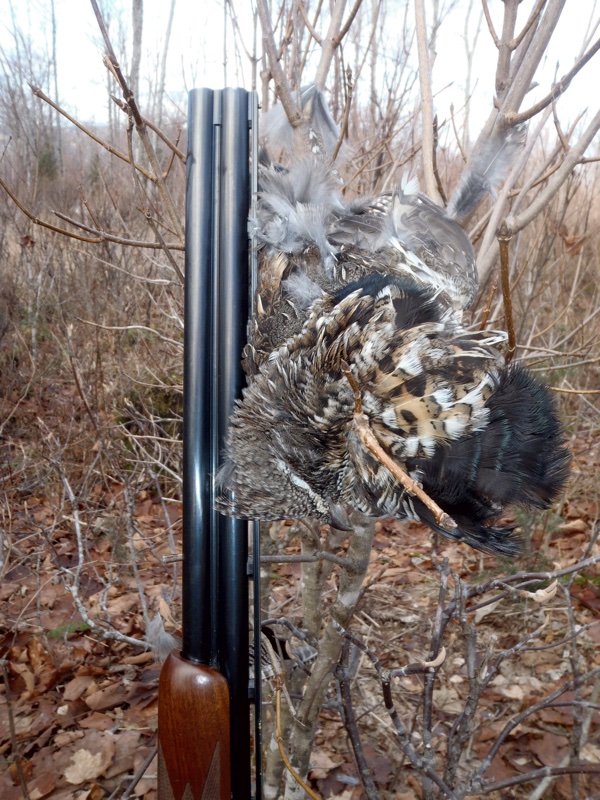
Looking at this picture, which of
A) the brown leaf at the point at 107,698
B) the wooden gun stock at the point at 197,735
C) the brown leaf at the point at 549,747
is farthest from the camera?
the brown leaf at the point at 107,698

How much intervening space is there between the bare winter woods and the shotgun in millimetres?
148

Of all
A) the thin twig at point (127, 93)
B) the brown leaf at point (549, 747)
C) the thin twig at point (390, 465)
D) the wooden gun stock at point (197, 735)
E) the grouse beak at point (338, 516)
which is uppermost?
the thin twig at point (127, 93)

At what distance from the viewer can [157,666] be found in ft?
9.96

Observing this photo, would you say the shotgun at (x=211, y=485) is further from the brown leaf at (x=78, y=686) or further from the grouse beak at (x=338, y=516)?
the brown leaf at (x=78, y=686)

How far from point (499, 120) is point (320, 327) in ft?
2.57

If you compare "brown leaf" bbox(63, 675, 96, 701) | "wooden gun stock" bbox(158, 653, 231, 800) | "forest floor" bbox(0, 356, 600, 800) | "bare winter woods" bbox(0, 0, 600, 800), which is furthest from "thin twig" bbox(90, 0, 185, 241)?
"brown leaf" bbox(63, 675, 96, 701)

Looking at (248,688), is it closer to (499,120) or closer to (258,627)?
(258,627)

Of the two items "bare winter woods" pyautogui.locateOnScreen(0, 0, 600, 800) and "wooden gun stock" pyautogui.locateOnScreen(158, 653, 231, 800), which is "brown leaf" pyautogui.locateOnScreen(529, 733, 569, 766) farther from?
"wooden gun stock" pyautogui.locateOnScreen(158, 653, 231, 800)

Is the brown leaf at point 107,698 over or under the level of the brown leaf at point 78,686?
under

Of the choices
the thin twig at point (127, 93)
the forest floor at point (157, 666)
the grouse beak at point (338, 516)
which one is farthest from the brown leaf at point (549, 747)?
the thin twig at point (127, 93)

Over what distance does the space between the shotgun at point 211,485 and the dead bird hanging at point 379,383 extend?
7 centimetres

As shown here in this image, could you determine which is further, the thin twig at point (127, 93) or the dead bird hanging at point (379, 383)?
the thin twig at point (127, 93)

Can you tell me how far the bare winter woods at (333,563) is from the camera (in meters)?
1.53

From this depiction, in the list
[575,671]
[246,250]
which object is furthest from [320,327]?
Answer: [575,671]
